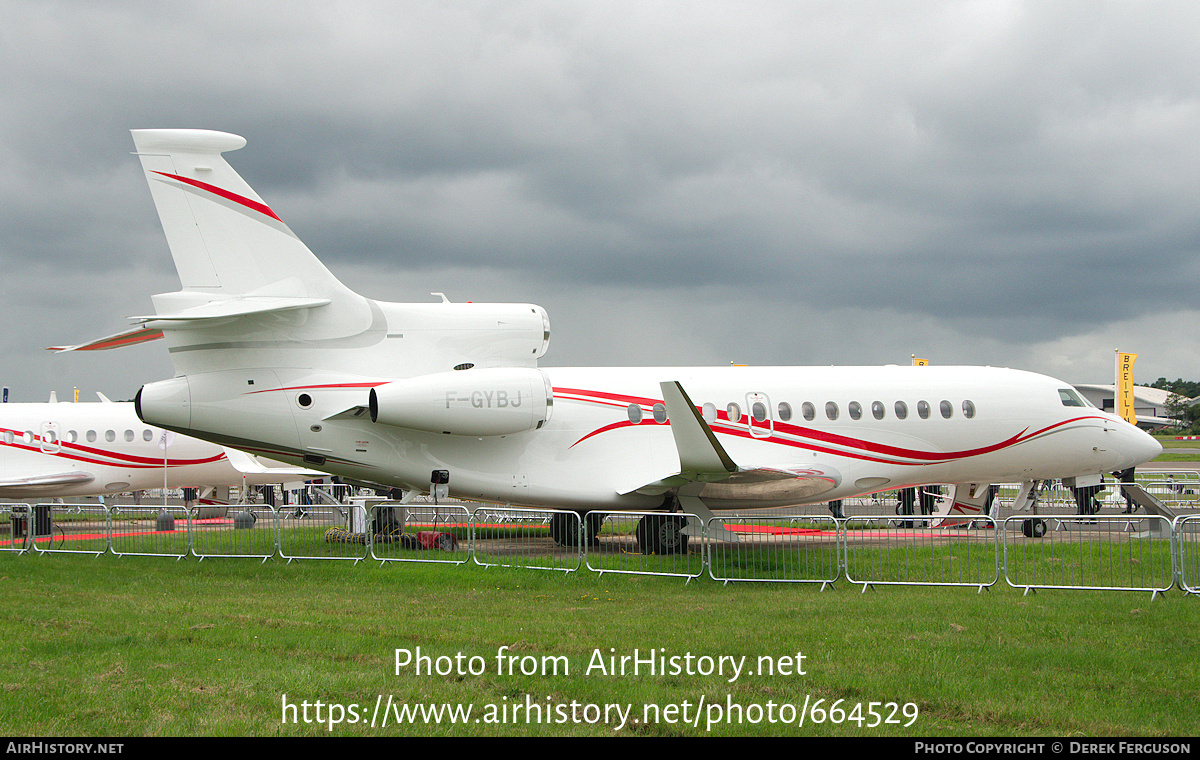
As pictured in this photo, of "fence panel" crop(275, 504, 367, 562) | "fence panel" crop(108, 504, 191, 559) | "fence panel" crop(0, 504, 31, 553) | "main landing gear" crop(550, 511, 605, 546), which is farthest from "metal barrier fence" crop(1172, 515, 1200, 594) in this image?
"fence panel" crop(0, 504, 31, 553)

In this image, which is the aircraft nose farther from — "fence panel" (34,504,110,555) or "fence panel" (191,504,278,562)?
"fence panel" (34,504,110,555)

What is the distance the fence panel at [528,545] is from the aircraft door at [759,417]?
3687 millimetres

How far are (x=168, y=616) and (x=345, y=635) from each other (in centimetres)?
246

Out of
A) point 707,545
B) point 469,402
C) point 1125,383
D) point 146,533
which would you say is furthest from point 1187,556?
point 1125,383

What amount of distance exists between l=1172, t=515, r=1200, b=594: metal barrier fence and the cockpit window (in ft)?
24.1

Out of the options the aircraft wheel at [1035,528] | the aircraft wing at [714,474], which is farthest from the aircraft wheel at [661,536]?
the aircraft wheel at [1035,528]

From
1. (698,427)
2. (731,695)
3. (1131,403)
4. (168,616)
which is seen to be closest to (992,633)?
(731,695)

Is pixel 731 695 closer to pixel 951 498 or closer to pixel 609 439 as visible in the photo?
pixel 609 439

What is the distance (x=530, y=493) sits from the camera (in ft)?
53.1

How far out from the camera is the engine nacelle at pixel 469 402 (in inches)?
567

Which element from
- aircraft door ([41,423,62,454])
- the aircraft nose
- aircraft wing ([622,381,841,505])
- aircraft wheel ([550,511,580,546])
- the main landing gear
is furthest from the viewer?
aircraft door ([41,423,62,454])

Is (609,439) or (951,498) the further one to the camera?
(951,498)

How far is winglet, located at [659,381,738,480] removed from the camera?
13781 millimetres

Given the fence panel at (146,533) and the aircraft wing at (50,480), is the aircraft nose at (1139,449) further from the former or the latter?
the aircraft wing at (50,480)
